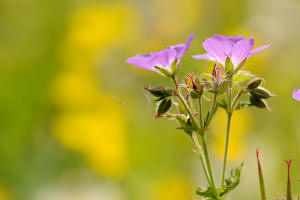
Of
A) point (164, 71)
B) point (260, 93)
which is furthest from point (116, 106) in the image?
point (260, 93)

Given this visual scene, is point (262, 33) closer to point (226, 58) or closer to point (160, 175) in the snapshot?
point (160, 175)

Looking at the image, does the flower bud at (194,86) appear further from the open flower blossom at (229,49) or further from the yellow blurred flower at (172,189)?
the yellow blurred flower at (172,189)

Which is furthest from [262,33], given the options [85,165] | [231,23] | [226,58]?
[226,58]

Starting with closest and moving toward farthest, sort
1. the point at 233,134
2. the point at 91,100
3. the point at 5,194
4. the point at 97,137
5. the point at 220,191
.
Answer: the point at 220,191 → the point at 5,194 → the point at 233,134 → the point at 97,137 → the point at 91,100

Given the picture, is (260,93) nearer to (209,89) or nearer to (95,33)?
(209,89)

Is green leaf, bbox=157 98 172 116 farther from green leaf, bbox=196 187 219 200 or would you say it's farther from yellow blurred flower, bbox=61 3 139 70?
yellow blurred flower, bbox=61 3 139 70

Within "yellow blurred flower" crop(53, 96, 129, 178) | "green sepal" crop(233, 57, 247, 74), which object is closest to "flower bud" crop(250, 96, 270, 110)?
"green sepal" crop(233, 57, 247, 74)
